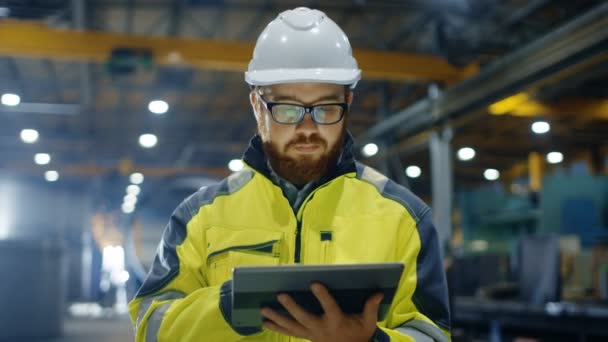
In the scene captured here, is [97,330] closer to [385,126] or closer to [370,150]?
[370,150]

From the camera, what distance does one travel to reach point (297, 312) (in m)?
1.27

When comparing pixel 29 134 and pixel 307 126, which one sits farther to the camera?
pixel 29 134

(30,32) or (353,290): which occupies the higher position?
(30,32)

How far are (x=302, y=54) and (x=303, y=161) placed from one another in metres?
0.25

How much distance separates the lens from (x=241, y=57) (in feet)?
32.8

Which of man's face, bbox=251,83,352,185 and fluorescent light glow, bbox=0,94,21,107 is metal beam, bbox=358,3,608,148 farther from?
fluorescent light glow, bbox=0,94,21,107

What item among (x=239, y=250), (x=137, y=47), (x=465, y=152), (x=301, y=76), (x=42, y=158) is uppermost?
(x=42, y=158)

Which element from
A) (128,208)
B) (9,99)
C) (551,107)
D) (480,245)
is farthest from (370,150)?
(480,245)

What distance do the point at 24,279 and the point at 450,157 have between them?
6.60 metres

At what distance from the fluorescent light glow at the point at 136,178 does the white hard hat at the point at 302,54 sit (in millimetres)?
19491

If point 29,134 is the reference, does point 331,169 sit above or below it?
below

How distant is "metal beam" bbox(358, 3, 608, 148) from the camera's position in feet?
22.7

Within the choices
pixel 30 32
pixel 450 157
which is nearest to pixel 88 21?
pixel 30 32

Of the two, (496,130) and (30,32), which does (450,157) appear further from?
(30,32)
